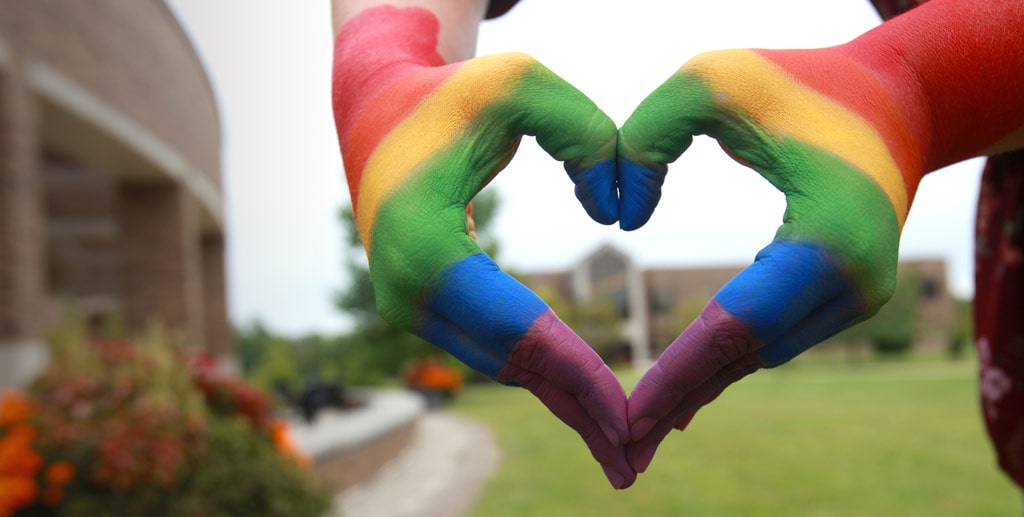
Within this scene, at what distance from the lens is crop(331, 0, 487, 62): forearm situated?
820 millimetres

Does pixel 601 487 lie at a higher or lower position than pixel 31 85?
lower

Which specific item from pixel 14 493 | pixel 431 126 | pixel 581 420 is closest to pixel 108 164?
pixel 14 493

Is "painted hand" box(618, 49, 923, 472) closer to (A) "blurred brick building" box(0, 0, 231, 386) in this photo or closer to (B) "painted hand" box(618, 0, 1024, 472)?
(B) "painted hand" box(618, 0, 1024, 472)

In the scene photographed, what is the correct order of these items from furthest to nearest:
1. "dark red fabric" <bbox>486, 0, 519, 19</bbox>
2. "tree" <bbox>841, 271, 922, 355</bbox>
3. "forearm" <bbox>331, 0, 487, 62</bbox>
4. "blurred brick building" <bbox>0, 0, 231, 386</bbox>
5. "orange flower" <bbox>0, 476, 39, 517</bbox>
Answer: "tree" <bbox>841, 271, 922, 355</bbox>
"blurred brick building" <bbox>0, 0, 231, 386</bbox>
"orange flower" <bbox>0, 476, 39, 517</bbox>
"dark red fabric" <bbox>486, 0, 519, 19</bbox>
"forearm" <bbox>331, 0, 487, 62</bbox>

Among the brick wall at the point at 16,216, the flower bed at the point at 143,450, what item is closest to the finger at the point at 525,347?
the flower bed at the point at 143,450

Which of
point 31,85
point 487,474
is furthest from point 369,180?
point 31,85

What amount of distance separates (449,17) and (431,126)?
0.25m

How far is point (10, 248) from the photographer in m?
6.59

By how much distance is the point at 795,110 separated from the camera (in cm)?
61

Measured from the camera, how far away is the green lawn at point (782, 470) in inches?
222

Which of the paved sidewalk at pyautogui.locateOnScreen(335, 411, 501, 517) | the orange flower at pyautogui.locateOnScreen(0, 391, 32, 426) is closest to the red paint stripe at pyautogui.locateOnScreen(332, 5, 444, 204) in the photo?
the orange flower at pyautogui.locateOnScreen(0, 391, 32, 426)

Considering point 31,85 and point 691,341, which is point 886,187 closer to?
point 691,341

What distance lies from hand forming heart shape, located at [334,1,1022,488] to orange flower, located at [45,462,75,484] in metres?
3.28

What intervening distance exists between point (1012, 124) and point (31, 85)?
8127 millimetres
